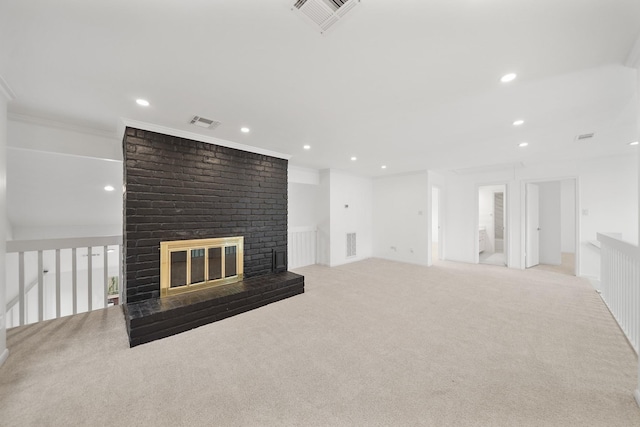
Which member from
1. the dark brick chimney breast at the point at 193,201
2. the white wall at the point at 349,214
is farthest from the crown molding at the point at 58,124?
the white wall at the point at 349,214

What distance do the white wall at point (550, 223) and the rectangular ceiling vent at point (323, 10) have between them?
6.91 metres

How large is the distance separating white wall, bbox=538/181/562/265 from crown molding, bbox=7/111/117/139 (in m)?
8.62

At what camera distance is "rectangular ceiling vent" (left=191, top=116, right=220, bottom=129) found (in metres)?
2.71

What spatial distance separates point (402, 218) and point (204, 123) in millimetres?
4922

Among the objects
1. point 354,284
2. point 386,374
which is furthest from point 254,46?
point 354,284

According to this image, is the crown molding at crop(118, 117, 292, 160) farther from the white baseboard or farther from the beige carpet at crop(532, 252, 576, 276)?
the beige carpet at crop(532, 252, 576, 276)

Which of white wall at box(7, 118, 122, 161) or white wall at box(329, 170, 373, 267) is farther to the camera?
white wall at box(329, 170, 373, 267)

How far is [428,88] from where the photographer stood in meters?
2.07

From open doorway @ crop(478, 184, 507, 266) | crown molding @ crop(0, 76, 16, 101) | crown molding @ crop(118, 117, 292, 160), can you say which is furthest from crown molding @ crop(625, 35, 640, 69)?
open doorway @ crop(478, 184, 507, 266)

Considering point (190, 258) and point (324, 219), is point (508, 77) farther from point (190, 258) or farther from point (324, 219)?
point (324, 219)

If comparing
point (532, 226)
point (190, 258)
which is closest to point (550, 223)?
point (532, 226)

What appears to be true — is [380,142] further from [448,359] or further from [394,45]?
[448,359]

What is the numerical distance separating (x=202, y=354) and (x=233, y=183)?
229 cm

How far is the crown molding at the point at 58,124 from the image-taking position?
2.58 m
